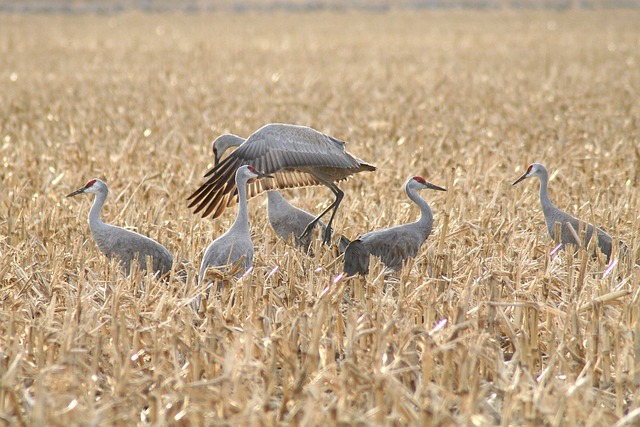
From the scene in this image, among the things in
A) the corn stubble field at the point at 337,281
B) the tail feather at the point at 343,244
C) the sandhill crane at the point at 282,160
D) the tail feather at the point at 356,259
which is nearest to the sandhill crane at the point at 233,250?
the corn stubble field at the point at 337,281

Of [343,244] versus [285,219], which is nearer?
[343,244]

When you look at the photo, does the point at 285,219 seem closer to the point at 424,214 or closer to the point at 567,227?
the point at 424,214

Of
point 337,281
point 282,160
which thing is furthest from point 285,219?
point 337,281

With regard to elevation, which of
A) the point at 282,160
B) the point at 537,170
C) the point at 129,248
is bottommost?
the point at 129,248

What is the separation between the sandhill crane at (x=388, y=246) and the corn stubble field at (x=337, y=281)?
0.09 meters

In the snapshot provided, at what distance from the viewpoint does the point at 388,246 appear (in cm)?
509

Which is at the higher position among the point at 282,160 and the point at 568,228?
the point at 282,160

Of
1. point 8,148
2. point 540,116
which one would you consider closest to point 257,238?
point 8,148

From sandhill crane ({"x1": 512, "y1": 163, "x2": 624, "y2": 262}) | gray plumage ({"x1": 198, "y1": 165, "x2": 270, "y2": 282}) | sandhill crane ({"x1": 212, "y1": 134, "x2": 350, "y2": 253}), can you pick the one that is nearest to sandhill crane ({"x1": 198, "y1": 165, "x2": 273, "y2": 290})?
gray plumage ({"x1": 198, "y1": 165, "x2": 270, "y2": 282})

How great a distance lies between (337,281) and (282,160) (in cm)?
140

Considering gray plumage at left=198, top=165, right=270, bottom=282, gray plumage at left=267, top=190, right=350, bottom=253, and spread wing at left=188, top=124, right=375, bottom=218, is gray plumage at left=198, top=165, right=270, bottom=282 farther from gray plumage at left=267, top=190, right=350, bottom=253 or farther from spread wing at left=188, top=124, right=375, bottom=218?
gray plumage at left=267, top=190, right=350, bottom=253

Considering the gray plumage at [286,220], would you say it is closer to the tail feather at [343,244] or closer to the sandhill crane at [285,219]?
the sandhill crane at [285,219]

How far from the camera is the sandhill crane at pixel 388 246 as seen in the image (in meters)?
4.97

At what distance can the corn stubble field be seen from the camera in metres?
3.13
